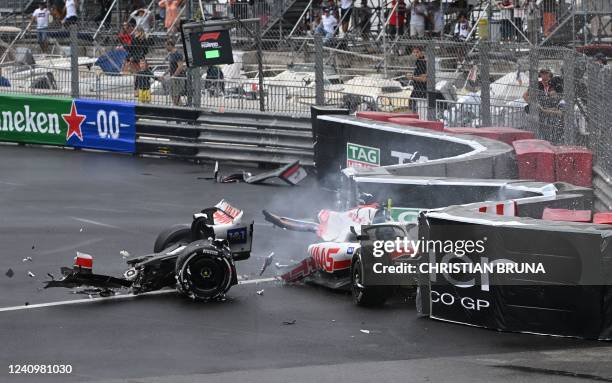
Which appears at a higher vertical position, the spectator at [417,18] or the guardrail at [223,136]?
the spectator at [417,18]

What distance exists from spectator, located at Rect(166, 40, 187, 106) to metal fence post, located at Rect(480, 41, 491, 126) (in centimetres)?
669

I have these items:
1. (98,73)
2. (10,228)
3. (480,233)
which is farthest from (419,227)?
(98,73)

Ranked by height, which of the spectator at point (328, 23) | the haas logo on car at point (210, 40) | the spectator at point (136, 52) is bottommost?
the spectator at point (136, 52)

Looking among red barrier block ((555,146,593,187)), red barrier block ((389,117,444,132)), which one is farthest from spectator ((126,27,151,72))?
red barrier block ((555,146,593,187))

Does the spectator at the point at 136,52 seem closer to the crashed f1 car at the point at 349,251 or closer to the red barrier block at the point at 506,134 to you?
the red barrier block at the point at 506,134

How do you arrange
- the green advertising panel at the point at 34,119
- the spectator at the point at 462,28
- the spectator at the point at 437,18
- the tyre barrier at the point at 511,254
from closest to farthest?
the tyre barrier at the point at 511,254, the green advertising panel at the point at 34,119, the spectator at the point at 462,28, the spectator at the point at 437,18

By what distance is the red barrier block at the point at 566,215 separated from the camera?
34.0ft

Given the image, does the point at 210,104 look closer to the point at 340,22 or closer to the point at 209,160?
the point at 209,160

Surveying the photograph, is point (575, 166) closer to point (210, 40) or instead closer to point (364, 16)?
point (210, 40)

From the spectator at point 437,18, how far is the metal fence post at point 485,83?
1048 cm

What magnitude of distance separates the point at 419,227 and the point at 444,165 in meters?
3.19

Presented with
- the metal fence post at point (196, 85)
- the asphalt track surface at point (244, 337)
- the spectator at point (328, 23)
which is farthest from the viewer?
the spectator at point (328, 23)

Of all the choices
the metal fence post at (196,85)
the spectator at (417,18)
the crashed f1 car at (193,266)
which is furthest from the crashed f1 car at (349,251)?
the spectator at (417,18)

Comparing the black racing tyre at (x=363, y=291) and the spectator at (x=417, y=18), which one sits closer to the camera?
the black racing tyre at (x=363, y=291)
